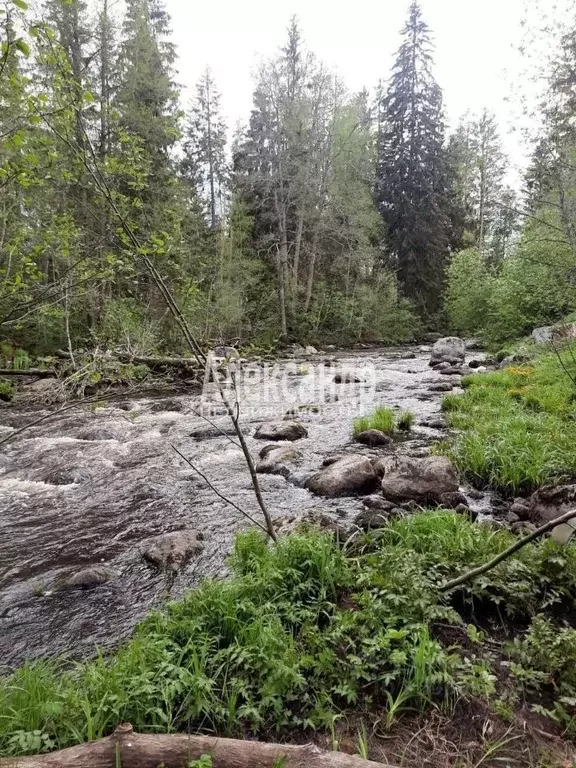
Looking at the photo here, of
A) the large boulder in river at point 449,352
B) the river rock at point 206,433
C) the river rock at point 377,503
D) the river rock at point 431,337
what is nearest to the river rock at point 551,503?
the river rock at point 377,503

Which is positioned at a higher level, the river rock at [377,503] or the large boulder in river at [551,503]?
the large boulder in river at [551,503]

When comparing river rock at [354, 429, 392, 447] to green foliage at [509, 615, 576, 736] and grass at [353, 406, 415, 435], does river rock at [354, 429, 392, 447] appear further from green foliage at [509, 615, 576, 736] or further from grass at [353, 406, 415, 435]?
green foliage at [509, 615, 576, 736]

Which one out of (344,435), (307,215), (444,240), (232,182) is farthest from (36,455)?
(444,240)

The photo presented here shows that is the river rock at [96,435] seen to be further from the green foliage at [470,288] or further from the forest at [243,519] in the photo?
the green foliage at [470,288]

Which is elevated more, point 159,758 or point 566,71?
point 566,71

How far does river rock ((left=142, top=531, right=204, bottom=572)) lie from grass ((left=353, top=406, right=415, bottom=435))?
4142mm

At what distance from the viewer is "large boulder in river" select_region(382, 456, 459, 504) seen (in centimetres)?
525

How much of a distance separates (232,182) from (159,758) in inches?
1231

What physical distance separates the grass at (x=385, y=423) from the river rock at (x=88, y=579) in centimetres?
495

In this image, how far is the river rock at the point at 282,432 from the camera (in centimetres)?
839

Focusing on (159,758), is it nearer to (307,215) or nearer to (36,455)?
(36,455)

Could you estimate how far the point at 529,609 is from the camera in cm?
290

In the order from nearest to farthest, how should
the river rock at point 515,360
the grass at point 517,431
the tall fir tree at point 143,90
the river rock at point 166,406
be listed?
the grass at point 517,431 < the river rock at point 166,406 < the river rock at point 515,360 < the tall fir tree at point 143,90

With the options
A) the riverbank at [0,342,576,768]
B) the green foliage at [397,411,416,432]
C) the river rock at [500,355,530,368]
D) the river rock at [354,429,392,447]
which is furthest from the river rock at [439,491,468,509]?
the river rock at [500,355,530,368]
